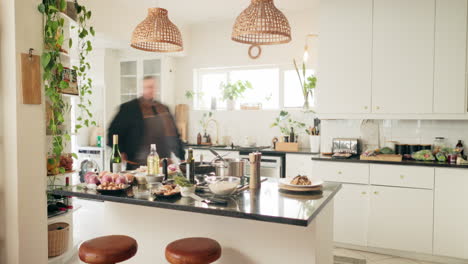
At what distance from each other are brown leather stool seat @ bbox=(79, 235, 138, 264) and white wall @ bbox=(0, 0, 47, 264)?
0.94m

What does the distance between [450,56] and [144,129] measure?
3.51 meters

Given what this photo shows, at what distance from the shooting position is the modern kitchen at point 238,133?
7.77 feet

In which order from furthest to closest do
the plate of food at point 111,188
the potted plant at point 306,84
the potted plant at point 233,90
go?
1. the potted plant at point 233,90
2. the potted plant at point 306,84
3. the plate of food at point 111,188

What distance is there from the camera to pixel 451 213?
3.67 metres

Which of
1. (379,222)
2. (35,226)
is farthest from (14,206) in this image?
(379,222)

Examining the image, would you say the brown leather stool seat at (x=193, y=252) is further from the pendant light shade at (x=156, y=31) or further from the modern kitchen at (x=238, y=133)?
the pendant light shade at (x=156, y=31)

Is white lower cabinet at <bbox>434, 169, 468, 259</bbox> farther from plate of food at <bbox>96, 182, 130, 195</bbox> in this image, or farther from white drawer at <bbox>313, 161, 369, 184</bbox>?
plate of food at <bbox>96, 182, 130, 195</bbox>

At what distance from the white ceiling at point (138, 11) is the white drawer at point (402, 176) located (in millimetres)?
2521

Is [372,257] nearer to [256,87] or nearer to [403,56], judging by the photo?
[403,56]

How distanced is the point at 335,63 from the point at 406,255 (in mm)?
2320

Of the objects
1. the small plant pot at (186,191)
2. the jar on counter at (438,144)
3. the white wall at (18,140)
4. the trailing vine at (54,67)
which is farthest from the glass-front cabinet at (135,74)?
the jar on counter at (438,144)

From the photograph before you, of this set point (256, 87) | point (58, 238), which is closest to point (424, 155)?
point (256, 87)

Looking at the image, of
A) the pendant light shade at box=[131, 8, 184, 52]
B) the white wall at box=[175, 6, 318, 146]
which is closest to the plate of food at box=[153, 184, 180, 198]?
the pendant light shade at box=[131, 8, 184, 52]

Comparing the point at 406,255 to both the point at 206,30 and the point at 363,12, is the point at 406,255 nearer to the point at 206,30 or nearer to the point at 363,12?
the point at 363,12
